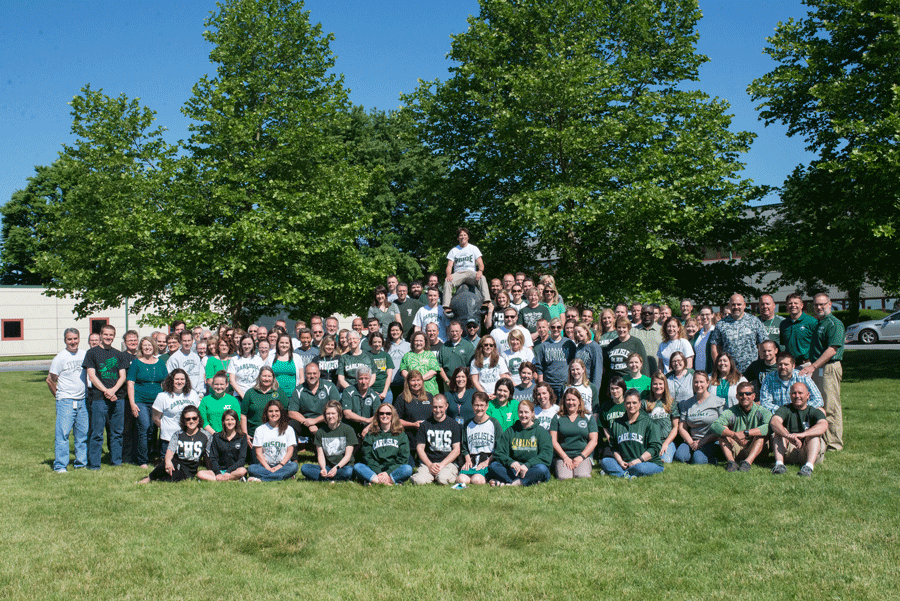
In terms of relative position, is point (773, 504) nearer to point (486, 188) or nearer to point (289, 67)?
point (486, 188)

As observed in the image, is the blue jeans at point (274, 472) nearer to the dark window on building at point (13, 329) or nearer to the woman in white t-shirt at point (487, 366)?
the woman in white t-shirt at point (487, 366)

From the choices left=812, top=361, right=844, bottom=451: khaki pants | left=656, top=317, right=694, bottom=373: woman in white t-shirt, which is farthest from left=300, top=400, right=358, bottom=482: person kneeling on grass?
left=812, top=361, right=844, bottom=451: khaki pants

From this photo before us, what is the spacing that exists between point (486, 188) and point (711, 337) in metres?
15.0

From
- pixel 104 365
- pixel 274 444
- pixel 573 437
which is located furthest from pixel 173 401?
pixel 573 437

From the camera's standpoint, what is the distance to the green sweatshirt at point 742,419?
899cm

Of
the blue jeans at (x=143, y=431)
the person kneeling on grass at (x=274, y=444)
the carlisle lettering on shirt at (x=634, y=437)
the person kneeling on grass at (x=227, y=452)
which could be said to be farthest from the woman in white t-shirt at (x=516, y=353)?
the blue jeans at (x=143, y=431)

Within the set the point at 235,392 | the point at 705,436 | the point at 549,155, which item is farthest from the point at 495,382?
the point at 549,155

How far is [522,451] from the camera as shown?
337 inches

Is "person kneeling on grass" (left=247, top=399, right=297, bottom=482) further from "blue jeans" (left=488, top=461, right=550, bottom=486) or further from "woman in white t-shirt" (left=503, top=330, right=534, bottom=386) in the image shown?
"woman in white t-shirt" (left=503, top=330, right=534, bottom=386)

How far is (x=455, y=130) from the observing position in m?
24.7

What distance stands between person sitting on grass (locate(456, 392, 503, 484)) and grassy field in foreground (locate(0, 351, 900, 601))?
585 millimetres

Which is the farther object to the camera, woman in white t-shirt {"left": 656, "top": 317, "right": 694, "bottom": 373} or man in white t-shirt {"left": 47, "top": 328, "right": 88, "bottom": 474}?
woman in white t-shirt {"left": 656, "top": 317, "right": 694, "bottom": 373}

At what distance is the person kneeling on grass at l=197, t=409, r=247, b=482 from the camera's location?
8961 millimetres

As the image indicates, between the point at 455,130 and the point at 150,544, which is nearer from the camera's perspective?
the point at 150,544
